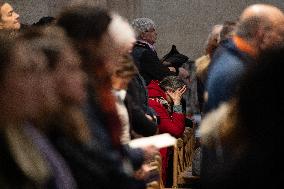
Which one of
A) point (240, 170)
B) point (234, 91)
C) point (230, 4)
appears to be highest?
point (234, 91)

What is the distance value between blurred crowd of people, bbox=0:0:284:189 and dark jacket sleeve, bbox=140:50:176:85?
266 centimetres

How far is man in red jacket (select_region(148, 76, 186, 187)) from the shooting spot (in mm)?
5824

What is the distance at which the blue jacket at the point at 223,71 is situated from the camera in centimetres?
352

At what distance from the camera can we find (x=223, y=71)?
12.0ft

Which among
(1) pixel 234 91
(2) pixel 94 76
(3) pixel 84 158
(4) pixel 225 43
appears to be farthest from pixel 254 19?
(3) pixel 84 158

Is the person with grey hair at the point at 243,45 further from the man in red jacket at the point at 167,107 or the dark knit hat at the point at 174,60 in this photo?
the dark knit hat at the point at 174,60

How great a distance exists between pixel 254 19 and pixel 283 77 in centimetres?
83

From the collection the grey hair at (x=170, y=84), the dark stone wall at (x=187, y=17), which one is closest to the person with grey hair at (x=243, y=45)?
the grey hair at (x=170, y=84)

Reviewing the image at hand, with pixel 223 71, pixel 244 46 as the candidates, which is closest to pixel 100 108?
pixel 223 71

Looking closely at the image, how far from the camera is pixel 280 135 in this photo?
293 centimetres

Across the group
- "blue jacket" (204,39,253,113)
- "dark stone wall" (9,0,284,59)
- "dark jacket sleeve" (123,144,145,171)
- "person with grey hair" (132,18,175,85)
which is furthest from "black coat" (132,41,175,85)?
"dark stone wall" (9,0,284,59)

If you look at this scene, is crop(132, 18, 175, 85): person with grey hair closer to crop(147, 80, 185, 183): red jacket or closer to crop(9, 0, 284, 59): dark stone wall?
crop(147, 80, 185, 183): red jacket

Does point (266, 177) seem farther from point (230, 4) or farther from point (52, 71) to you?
point (230, 4)

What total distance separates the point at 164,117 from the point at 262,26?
222 centimetres
